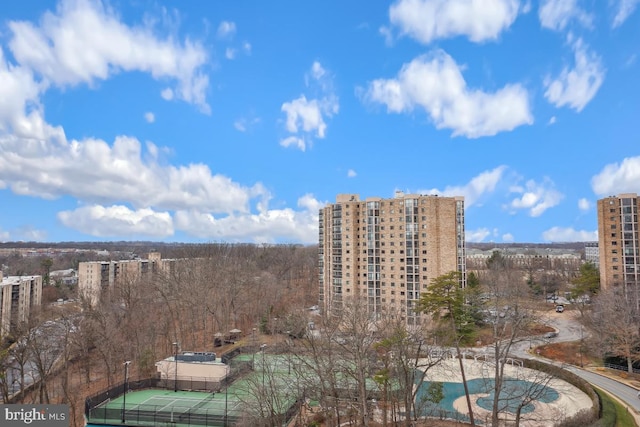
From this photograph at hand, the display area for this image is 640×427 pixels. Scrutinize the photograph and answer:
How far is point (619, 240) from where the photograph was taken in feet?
173

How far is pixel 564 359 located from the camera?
→ 3825 cm

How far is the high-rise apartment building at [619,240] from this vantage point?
169ft

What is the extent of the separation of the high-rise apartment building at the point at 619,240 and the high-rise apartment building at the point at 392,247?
2017cm

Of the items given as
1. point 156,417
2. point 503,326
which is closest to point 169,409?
point 156,417

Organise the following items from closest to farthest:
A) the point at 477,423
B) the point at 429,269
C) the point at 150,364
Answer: the point at 477,423 → the point at 150,364 → the point at 429,269

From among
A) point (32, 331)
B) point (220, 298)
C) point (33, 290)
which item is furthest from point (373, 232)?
point (33, 290)

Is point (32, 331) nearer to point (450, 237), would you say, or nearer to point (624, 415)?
point (624, 415)

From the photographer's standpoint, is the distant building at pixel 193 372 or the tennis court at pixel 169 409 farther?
the distant building at pixel 193 372

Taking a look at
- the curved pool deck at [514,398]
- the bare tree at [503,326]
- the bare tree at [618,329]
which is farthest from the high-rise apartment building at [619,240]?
the curved pool deck at [514,398]

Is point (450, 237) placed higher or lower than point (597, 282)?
higher

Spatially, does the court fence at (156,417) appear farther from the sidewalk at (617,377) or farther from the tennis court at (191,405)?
the sidewalk at (617,377)

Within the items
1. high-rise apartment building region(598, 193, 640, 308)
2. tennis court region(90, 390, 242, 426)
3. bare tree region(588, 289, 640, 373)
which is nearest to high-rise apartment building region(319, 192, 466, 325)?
bare tree region(588, 289, 640, 373)

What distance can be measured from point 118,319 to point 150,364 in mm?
A: 9271

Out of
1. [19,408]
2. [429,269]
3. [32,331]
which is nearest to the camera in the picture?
[19,408]
